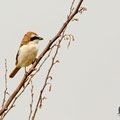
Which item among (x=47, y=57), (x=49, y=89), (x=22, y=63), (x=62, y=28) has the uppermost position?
(x=62, y=28)

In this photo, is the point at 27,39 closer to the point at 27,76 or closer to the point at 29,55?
the point at 29,55

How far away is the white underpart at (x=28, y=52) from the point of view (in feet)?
8.79

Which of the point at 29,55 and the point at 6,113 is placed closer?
the point at 6,113

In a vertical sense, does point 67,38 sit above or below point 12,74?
above

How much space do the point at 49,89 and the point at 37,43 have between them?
1.59 metres

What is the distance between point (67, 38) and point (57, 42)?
0.15 ft

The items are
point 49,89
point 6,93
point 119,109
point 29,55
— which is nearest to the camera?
point 49,89

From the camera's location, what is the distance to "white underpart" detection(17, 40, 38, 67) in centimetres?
268

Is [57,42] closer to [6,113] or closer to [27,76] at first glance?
[27,76]

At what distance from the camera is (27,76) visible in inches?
48.1

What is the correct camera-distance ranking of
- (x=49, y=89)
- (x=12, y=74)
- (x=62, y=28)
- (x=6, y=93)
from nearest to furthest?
(x=62, y=28), (x=49, y=89), (x=6, y=93), (x=12, y=74)

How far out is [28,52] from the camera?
2.75 m

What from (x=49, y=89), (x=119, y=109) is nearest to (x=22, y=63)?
(x=119, y=109)

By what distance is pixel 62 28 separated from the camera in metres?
1.09
